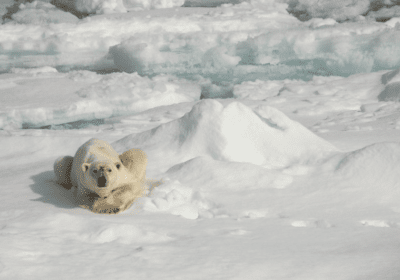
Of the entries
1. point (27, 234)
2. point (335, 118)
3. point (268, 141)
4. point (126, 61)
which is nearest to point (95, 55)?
point (126, 61)

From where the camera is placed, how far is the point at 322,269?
1.62 metres

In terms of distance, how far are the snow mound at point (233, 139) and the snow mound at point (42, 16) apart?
21.1 meters

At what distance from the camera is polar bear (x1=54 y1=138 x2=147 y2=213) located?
2504mm

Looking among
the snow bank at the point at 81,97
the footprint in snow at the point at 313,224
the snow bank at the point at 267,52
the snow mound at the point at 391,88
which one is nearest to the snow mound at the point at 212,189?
the footprint in snow at the point at 313,224

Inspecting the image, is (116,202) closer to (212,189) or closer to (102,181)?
(102,181)

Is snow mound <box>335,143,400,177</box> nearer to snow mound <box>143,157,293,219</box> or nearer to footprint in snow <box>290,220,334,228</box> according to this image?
snow mound <box>143,157,293,219</box>

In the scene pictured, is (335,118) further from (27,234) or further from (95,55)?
(95,55)

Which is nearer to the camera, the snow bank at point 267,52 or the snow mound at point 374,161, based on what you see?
the snow mound at point 374,161

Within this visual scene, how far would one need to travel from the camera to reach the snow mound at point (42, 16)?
22.7 m

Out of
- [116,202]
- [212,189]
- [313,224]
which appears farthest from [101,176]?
[313,224]

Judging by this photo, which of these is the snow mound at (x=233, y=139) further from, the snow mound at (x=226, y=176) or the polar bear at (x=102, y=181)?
the polar bear at (x=102, y=181)

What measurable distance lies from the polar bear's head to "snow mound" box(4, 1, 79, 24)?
22210 millimetres

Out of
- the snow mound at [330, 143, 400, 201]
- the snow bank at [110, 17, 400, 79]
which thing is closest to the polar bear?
the snow mound at [330, 143, 400, 201]

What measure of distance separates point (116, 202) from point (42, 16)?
23647mm
